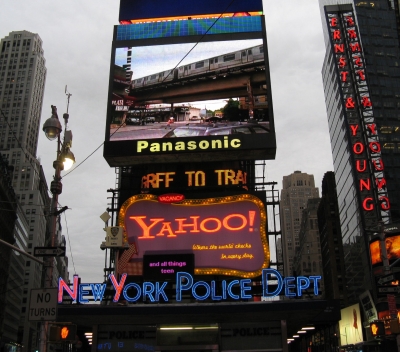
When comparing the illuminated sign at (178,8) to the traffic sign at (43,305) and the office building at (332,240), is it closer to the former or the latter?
the traffic sign at (43,305)

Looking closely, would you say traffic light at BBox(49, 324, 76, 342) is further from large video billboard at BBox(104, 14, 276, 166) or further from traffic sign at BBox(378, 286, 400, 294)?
large video billboard at BBox(104, 14, 276, 166)

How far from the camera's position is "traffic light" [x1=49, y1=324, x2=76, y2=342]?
16234 millimetres

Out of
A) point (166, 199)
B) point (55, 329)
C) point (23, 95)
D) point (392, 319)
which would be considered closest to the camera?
point (55, 329)

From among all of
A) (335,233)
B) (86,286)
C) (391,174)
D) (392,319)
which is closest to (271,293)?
(392,319)

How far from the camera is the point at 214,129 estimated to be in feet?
Result: 125

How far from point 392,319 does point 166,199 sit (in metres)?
19.6

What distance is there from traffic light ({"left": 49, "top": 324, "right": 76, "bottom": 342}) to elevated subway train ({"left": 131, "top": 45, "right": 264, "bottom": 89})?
26743 mm

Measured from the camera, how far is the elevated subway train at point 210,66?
40.2 meters

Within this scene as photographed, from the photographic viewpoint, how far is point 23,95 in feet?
653

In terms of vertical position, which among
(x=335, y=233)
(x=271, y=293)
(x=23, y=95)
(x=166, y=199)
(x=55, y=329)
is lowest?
(x=55, y=329)

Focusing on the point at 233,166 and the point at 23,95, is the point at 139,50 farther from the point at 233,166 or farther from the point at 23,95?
the point at 23,95

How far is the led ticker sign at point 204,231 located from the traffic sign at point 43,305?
59.0ft

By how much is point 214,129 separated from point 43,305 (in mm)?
24382

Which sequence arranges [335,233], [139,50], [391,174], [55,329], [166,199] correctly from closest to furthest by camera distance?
1. [55,329]
2. [166,199]
3. [139,50]
4. [391,174]
5. [335,233]
